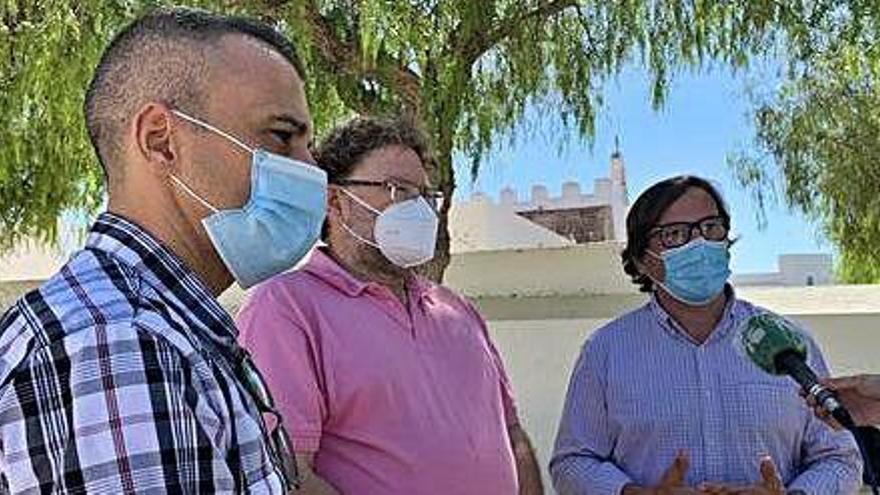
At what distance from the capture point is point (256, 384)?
1265mm

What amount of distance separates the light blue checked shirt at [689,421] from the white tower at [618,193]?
3.93ft

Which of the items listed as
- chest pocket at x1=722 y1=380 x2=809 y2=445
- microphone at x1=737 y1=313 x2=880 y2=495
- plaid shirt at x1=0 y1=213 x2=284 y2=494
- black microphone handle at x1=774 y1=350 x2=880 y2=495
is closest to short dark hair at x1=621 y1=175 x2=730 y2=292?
chest pocket at x1=722 y1=380 x2=809 y2=445

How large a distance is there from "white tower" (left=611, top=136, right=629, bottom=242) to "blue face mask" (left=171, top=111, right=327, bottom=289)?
8.11 ft

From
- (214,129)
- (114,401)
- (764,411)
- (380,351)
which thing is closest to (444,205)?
(764,411)

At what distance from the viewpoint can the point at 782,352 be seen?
2057mm

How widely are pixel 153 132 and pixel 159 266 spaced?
0.56 ft

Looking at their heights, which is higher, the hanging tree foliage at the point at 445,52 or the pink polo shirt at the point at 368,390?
the hanging tree foliage at the point at 445,52

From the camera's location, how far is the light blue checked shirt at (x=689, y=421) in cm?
265

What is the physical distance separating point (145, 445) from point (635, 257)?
6.72ft

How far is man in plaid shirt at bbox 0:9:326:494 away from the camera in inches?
40.7

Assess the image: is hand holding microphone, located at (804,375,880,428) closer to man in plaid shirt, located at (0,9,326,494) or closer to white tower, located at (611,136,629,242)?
man in plaid shirt, located at (0,9,326,494)

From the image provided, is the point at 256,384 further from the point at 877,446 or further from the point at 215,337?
the point at 877,446

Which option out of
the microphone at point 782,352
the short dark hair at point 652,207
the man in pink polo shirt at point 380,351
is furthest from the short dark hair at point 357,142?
the microphone at point 782,352

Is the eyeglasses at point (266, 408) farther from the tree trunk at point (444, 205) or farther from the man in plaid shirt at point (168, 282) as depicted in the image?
the tree trunk at point (444, 205)
